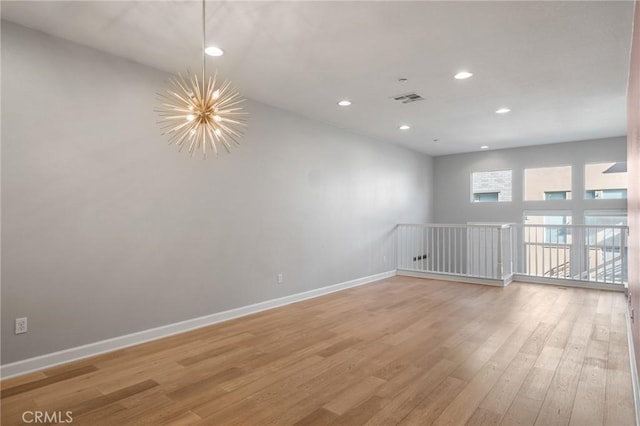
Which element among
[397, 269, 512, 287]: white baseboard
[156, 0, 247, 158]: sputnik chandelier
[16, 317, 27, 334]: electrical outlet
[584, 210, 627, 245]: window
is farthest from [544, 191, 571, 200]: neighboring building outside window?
[16, 317, 27, 334]: electrical outlet

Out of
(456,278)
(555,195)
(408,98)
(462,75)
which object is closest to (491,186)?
(555,195)

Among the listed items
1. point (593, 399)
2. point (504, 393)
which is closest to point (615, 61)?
point (593, 399)

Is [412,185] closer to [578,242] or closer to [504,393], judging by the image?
[578,242]

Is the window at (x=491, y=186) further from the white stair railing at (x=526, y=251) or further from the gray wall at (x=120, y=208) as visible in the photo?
the gray wall at (x=120, y=208)

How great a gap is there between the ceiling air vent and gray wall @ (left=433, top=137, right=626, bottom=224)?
14.8 ft

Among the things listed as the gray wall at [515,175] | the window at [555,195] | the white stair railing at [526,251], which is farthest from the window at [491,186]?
the white stair railing at [526,251]

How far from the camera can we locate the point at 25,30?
2.72 meters

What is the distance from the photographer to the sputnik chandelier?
239 cm

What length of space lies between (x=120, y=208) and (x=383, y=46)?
286 cm

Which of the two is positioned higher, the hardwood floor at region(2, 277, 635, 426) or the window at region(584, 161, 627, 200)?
the window at region(584, 161, 627, 200)

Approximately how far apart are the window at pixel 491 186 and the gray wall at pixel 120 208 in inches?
199

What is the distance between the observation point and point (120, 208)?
3229mm

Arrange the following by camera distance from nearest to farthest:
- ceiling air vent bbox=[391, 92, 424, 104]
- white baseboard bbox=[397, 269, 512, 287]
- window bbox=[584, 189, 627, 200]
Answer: ceiling air vent bbox=[391, 92, 424, 104]
white baseboard bbox=[397, 269, 512, 287]
window bbox=[584, 189, 627, 200]

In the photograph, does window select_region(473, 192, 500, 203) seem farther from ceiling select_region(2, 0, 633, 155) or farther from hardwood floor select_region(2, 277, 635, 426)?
hardwood floor select_region(2, 277, 635, 426)
